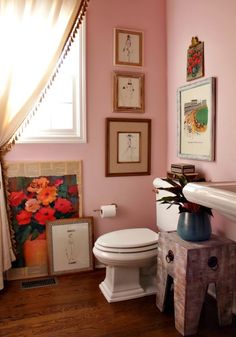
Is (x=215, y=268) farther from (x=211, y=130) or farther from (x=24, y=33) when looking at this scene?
(x=24, y=33)

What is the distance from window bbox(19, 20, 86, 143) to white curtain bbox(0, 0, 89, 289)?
5.5 inches

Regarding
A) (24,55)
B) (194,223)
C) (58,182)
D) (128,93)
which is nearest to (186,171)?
(194,223)

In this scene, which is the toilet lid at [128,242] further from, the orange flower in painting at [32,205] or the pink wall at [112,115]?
the orange flower in painting at [32,205]

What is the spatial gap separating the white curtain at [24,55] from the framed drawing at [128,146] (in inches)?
25.6

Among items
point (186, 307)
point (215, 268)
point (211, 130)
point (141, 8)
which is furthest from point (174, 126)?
point (186, 307)

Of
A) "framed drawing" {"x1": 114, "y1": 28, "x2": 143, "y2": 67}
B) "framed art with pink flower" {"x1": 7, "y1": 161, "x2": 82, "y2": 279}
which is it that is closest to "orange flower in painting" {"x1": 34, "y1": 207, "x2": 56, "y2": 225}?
"framed art with pink flower" {"x1": 7, "y1": 161, "x2": 82, "y2": 279}

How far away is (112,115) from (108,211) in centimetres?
80

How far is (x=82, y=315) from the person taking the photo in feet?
6.86

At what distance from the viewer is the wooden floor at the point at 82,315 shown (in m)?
1.91

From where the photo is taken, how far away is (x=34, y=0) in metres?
2.38

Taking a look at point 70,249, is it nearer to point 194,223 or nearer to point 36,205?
point 36,205

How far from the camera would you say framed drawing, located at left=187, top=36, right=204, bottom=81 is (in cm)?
233

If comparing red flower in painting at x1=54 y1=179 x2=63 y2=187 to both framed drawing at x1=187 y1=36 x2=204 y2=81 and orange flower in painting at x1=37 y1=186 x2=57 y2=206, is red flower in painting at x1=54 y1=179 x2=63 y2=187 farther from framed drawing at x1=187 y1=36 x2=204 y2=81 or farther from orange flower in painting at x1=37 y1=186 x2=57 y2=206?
framed drawing at x1=187 y1=36 x2=204 y2=81

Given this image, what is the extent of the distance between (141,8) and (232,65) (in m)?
1.16
